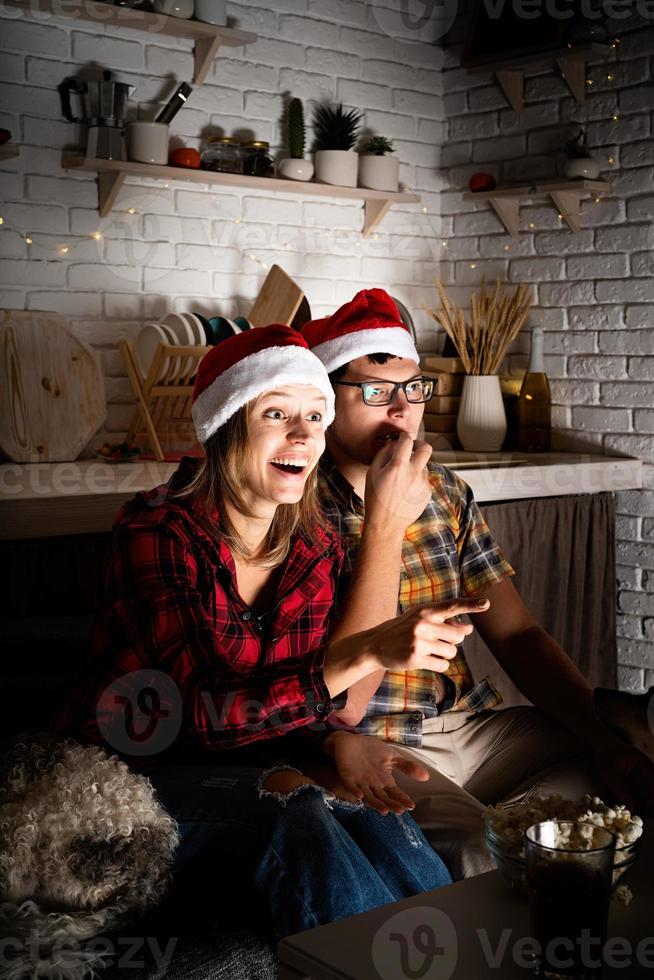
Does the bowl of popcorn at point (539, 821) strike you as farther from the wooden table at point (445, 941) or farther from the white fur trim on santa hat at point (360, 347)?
the white fur trim on santa hat at point (360, 347)

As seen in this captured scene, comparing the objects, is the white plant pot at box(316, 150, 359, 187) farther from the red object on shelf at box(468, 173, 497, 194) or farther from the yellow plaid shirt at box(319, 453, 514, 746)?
the yellow plaid shirt at box(319, 453, 514, 746)

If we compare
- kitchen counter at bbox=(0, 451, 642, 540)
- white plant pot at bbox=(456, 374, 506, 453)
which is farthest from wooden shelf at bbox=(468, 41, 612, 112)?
kitchen counter at bbox=(0, 451, 642, 540)

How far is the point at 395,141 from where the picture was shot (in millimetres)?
3684

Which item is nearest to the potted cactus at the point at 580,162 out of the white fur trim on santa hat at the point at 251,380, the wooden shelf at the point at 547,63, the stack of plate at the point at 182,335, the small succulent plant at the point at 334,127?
the wooden shelf at the point at 547,63

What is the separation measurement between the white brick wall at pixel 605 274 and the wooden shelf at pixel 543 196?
3cm

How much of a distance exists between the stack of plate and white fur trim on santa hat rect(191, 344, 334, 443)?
46.0 inches

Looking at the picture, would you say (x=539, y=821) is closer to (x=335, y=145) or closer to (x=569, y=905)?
(x=569, y=905)

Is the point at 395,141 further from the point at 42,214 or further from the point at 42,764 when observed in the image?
the point at 42,764

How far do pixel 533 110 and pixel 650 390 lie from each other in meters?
1.00

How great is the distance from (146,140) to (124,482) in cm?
112

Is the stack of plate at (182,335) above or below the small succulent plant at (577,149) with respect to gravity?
below

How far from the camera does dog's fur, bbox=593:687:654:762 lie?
164 cm

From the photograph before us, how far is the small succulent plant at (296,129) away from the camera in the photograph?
3334mm

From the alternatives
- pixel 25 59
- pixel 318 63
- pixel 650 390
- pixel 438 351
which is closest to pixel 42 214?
pixel 25 59
